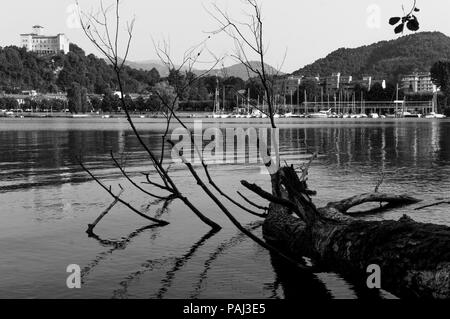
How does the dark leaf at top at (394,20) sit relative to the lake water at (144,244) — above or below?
above

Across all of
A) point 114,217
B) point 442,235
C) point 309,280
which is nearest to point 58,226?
point 114,217

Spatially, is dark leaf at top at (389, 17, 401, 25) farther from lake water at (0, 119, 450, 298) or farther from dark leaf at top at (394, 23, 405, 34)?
lake water at (0, 119, 450, 298)

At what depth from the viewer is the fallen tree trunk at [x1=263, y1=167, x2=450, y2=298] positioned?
7996 mm

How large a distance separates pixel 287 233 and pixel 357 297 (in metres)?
3.10

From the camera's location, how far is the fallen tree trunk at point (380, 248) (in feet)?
26.2

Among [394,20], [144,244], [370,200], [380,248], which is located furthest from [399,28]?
[370,200]

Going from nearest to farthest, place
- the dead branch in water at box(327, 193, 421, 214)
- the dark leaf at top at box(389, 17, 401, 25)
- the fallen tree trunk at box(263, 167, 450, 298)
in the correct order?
the dark leaf at top at box(389, 17, 401, 25) < the fallen tree trunk at box(263, 167, 450, 298) < the dead branch in water at box(327, 193, 421, 214)

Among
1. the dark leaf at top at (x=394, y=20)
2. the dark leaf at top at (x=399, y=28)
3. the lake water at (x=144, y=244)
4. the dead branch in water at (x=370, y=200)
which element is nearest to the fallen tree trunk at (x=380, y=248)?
the lake water at (x=144, y=244)

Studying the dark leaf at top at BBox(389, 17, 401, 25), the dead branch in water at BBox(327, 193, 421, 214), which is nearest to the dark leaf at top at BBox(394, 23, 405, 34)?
the dark leaf at top at BBox(389, 17, 401, 25)

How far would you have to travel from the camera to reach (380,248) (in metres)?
8.95

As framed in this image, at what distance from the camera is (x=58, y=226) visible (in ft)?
51.7

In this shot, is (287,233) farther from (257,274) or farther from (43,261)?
(43,261)

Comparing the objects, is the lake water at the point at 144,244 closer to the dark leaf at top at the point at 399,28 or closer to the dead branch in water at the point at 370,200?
the dead branch in water at the point at 370,200

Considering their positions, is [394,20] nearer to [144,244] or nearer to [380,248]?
[380,248]
